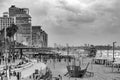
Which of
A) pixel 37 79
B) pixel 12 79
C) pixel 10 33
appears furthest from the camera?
pixel 10 33

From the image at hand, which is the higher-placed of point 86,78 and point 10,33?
point 10,33

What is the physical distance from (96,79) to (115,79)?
5420 millimetres

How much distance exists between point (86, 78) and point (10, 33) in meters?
84.5

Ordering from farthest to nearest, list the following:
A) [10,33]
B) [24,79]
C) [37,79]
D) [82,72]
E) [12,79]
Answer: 1. [10,33]
2. [82,72]
3. [37,79]
4. [24,79]
5. [12,79]

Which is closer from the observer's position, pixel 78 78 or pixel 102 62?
pixel 78 78

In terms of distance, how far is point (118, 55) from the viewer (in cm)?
16638

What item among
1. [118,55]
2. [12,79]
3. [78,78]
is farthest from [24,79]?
[118,55]

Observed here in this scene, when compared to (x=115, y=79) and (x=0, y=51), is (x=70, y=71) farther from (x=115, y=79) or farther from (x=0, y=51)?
(x=0, y=51)

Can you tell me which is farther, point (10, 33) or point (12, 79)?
point (10, 33)

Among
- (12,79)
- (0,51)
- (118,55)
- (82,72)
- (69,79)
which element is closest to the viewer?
(12,79)

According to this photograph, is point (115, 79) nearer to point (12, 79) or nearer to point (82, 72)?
point (82, 72)

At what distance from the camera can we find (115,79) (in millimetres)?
70938

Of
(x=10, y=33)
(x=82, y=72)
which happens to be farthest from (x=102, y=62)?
(x=82, y=72)

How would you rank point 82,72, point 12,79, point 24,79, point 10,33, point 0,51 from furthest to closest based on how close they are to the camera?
point 10,33 → point 0,51 → point 82,72 → point 24,79 → point 12,79
